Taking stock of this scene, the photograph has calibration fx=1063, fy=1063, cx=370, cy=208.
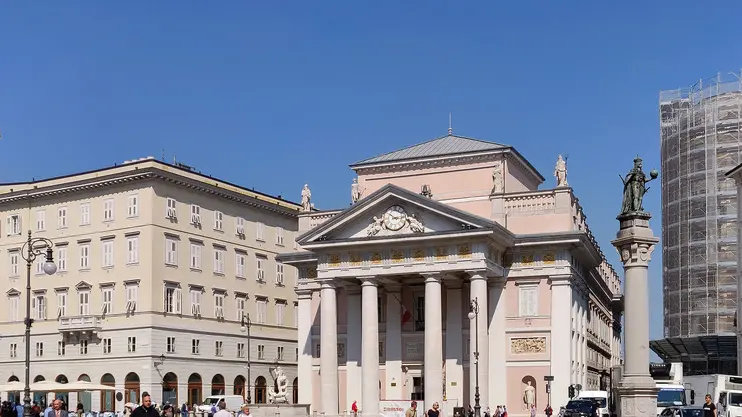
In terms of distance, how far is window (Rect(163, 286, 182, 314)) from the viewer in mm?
71000

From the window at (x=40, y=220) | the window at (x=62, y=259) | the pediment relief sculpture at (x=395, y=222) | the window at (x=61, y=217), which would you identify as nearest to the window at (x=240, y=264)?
the window at (x=62, y=259)

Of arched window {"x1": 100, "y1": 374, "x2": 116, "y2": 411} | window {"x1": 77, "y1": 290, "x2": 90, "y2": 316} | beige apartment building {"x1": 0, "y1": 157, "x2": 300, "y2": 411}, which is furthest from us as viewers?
window {"x1": 77, "y1": 290, "x2": 90, "y2": 316}

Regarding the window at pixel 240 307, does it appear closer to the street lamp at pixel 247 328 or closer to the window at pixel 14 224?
the street lamp at pixel 247 328

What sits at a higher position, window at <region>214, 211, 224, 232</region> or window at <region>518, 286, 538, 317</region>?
window at <region>214, 211, 224, 232</region>

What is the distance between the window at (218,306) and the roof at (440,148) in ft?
47.7

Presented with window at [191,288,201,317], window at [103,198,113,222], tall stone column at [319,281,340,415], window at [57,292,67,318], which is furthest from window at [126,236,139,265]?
tall stone column at [319,281,340,415]

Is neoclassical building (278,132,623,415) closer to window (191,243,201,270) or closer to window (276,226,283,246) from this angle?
window (191,243,201,270)

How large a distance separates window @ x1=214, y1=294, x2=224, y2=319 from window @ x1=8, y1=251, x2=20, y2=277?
14751 mm

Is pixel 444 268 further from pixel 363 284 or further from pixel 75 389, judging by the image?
pixel 75 389

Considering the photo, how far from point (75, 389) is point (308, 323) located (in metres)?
19.1

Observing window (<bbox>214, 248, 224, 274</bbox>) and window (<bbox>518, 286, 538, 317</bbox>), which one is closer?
window (<bbox>518, 286, 538, 317</bbox>)

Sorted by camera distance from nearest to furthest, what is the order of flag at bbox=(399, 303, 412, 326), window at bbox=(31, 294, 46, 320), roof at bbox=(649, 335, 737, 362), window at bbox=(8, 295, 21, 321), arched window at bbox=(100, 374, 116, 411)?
flag at bbox=(399, 303, 412, 326)
arched window at bbox=(100, 374, 116, 411)
roof at bbox=(649, 335, 737, 362)
window at bbox=(31, 294, 46, 320)
window at bbox=(8, 295, 21, 321)

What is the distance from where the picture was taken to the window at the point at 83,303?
241 feet

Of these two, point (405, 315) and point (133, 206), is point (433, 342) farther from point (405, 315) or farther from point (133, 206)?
point (133, 206)
